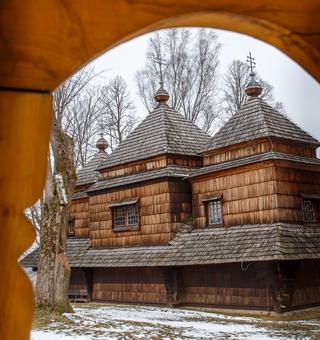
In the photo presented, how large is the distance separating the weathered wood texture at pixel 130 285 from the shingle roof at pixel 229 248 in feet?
2.08

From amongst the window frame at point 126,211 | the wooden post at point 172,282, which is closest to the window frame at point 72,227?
the window frame at point 126,211

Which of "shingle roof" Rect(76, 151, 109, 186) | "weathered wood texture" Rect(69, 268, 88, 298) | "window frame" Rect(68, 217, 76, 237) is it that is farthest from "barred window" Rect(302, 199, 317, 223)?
"window frame" Rect(68, 217, 76, 237)

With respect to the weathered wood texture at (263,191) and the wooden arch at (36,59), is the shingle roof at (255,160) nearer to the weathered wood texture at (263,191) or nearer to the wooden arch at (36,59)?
the weathered wood texture at (263,191)

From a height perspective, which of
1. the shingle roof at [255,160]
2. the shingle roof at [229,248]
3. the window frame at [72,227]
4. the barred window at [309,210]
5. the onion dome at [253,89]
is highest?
the onion dome at [253,89]

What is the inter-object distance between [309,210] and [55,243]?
807cm

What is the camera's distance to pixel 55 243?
40.3 ft

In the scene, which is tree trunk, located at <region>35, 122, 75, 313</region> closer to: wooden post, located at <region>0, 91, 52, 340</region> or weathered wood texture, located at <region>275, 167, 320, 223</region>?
weathered wood texture, located at <region>275, 167, 320, 223</region>

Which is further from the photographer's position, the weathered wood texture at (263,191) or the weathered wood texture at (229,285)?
the weathered wood texture at (263,191)

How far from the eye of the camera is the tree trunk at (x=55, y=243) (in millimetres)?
11961

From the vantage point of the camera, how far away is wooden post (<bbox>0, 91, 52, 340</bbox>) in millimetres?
1105

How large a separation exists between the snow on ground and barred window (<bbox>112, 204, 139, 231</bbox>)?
14.5 ft

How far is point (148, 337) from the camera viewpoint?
958cm

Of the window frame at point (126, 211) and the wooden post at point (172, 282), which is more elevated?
the window frame at point (126, 211)

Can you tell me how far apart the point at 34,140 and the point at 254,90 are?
56.4 feet
